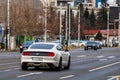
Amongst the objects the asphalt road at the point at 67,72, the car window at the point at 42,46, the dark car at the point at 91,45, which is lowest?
the dark car at the point at 91,45

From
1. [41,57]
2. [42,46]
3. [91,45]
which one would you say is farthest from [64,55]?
[91,45]

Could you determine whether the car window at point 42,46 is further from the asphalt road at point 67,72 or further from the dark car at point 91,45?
the dark car at point 91,45

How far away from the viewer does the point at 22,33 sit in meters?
92.1

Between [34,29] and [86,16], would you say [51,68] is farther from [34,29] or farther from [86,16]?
[86,16]

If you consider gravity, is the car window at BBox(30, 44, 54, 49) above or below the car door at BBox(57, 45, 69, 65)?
above

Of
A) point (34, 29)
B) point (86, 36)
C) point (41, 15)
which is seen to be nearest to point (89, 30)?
point (86, 36)

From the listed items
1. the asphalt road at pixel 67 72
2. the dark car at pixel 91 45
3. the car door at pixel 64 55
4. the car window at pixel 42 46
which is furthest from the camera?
the dark car at pixel 91 45

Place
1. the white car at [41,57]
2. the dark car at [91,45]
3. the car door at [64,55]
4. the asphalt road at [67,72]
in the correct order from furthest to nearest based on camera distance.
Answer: the dark car at [91,45] < the car door at [64,55] < the white car at [41,57] < the asphalt road at [67,72]

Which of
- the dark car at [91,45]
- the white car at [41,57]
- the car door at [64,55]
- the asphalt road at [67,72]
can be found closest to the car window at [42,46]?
the white car at [41,57]

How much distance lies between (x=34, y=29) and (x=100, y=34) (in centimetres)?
6492

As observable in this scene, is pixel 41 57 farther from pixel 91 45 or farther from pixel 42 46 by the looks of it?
pixel 91 45

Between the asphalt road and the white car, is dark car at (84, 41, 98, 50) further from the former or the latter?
the white car

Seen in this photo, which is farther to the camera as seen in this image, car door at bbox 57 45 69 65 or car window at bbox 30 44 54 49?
car door at bbox 57 45 69 65

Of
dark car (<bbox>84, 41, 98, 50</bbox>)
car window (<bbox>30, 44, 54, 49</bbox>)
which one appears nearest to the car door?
car window (<bbox>30, 44, 54, 49</bbox>)
